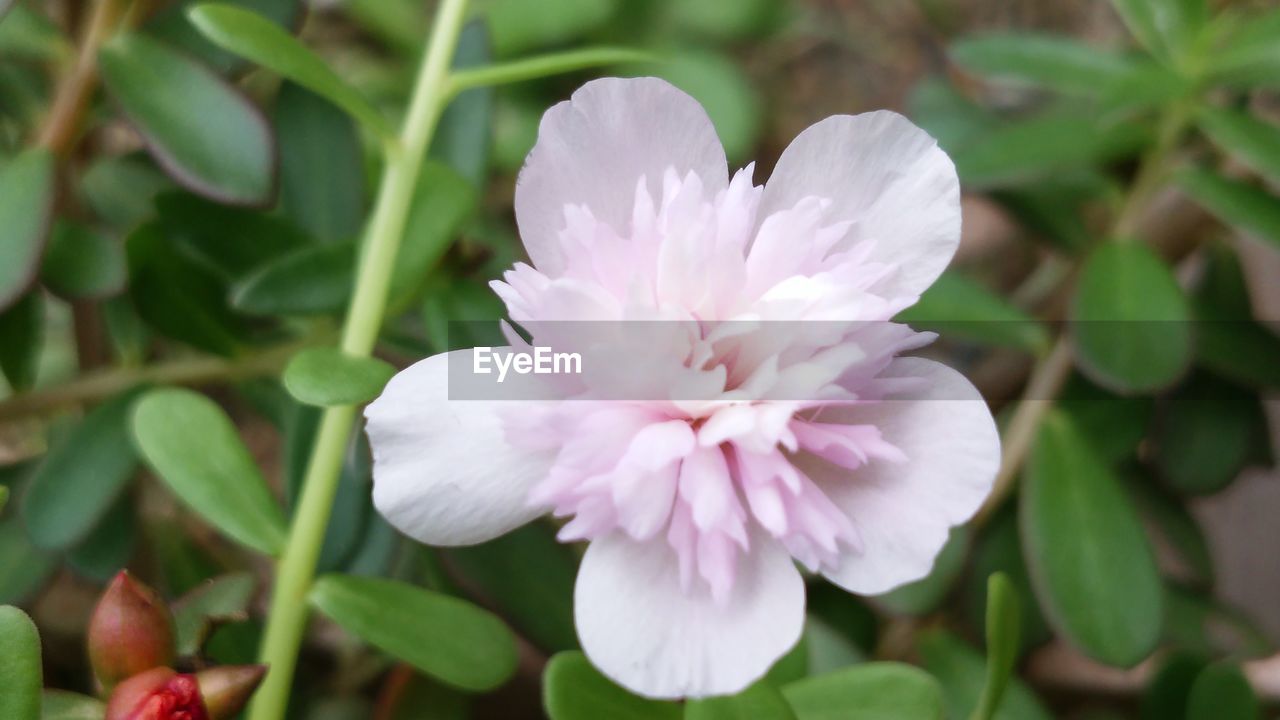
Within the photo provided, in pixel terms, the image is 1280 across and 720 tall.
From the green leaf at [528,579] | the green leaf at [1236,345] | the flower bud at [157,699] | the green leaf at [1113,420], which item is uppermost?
the flower bud at [157,699]

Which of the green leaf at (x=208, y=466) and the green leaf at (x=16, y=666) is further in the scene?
the green leaf at (x=208, y=466)

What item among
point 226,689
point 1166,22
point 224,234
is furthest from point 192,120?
point 1166,22

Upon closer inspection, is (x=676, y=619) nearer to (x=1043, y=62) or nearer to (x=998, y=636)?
(x=998, y=636)

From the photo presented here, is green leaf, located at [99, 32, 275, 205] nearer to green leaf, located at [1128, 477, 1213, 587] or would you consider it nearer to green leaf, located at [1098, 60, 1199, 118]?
green leaf, located at [1098, 60, 1199, 118]

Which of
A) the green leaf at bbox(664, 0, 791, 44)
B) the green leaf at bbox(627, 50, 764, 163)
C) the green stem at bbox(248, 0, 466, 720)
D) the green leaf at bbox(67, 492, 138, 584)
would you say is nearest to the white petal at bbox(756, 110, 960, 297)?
the green stem at bbox(248, 0, 466, 720)

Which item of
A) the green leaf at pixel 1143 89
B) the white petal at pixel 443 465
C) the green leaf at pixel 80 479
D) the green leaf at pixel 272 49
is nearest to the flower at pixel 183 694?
the white petal at pixel 443 465

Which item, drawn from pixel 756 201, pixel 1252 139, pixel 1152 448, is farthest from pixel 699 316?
pixel 1152 448

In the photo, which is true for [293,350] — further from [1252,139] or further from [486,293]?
[1252,139]

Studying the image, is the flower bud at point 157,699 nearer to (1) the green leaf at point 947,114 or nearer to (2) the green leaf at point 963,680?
(2) the green leaf at point 963,680
